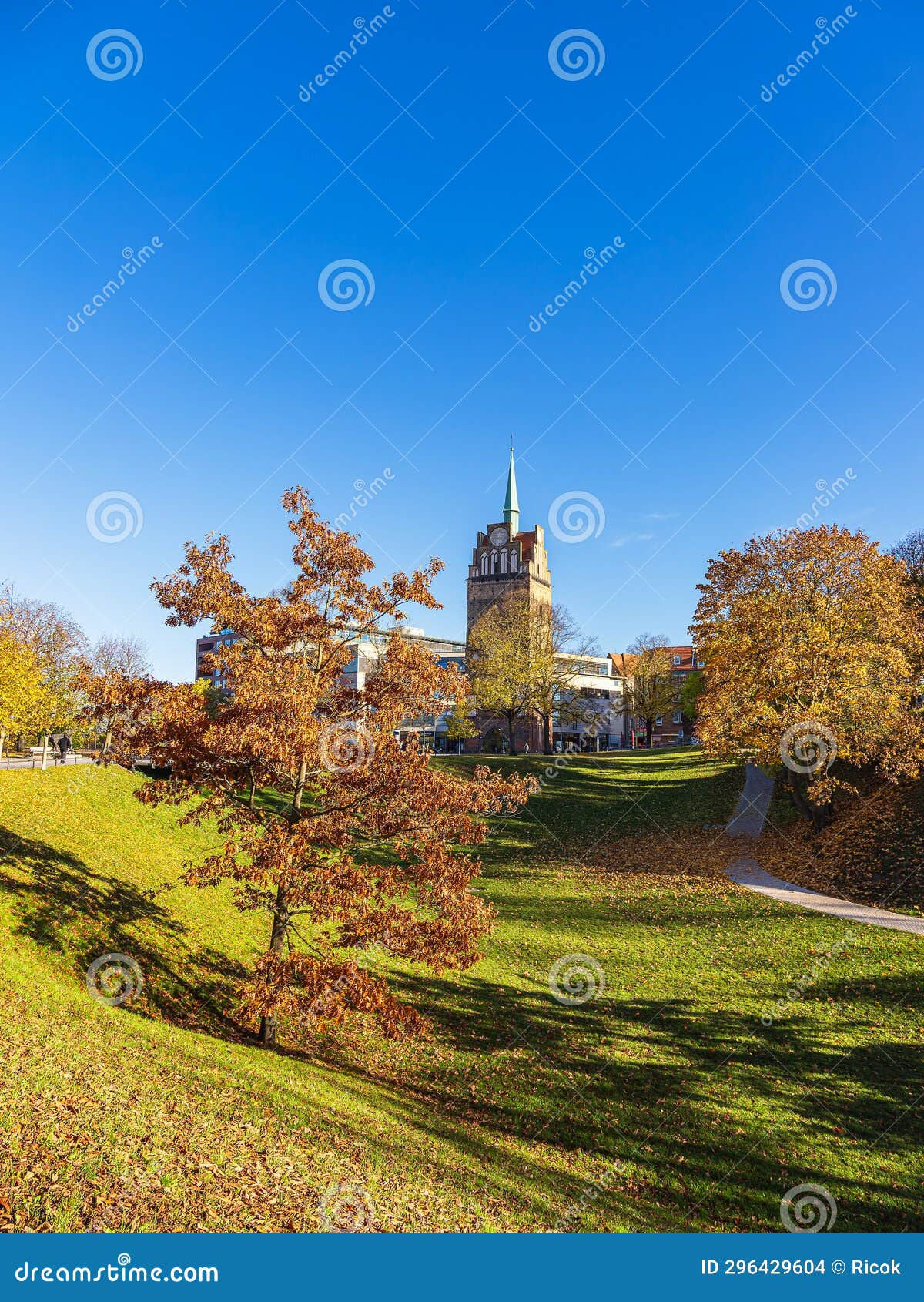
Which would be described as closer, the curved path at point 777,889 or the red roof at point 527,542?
the curved path at point 777,889

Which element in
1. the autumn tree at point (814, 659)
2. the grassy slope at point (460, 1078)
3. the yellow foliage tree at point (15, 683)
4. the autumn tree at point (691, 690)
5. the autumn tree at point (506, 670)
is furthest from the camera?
the autumn tree at point (691, 690)

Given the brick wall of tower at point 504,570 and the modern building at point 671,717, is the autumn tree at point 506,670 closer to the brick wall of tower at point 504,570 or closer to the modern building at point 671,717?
the brick wall of tower at point 504,570

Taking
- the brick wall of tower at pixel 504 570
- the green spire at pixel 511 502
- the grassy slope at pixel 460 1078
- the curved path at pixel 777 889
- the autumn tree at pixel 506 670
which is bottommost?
the grassy slope at pixel 460 1078

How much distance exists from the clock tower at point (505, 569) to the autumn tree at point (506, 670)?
57.2 feet

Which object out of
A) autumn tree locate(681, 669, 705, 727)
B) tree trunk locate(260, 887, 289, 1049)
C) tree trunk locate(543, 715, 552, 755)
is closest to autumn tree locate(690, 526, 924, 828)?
tree trunk locate(260, 887, 289, 1049)

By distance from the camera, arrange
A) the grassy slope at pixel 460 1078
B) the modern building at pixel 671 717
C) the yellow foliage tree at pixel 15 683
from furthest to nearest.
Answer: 1. the modern building at pixel 671 717
2. the yellow foliage tree at pixel 15 683
3. the grassy slope at pixel 460 1078

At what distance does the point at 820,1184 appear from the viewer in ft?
30.1

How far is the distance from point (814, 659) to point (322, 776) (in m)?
19.1

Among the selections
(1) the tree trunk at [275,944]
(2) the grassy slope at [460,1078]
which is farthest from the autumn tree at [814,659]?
(1) the tree trunk at [275,944]

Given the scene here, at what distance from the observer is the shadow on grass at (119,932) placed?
41.0 ft

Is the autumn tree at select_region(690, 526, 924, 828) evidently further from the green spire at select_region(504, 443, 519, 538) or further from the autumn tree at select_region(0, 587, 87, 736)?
the green spire at select_region(504, 443, 519, 538)

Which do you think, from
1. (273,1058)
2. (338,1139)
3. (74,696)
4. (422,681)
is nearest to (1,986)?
(273,1058)

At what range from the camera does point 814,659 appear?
2472 centimetres

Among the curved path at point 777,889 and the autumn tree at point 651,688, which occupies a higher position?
the autumn tree at point 651,688
